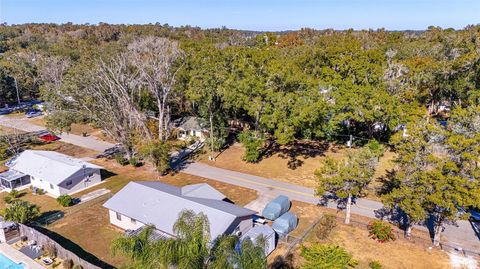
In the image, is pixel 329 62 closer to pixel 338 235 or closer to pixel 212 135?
pixel 212 135

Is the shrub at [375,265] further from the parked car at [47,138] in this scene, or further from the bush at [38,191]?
the parked car at [47,138]

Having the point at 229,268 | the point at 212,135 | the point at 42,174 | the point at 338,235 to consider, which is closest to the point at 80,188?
the point at 42,174

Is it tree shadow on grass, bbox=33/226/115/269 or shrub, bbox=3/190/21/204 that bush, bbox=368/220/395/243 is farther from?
shrub, bbox=3/190/21/204

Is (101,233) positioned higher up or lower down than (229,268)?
lower down

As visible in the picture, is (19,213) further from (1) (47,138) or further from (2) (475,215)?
(2) (475,215)

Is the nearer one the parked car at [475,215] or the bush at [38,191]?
the parked car at [475,215]

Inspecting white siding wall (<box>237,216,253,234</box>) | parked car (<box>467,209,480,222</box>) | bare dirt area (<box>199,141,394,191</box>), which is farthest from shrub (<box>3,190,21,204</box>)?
parked car (<box>467,209,480,222</box>)

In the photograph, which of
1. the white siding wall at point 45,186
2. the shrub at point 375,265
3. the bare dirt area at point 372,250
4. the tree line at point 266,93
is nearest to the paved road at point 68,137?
the tree line at point 266,93
